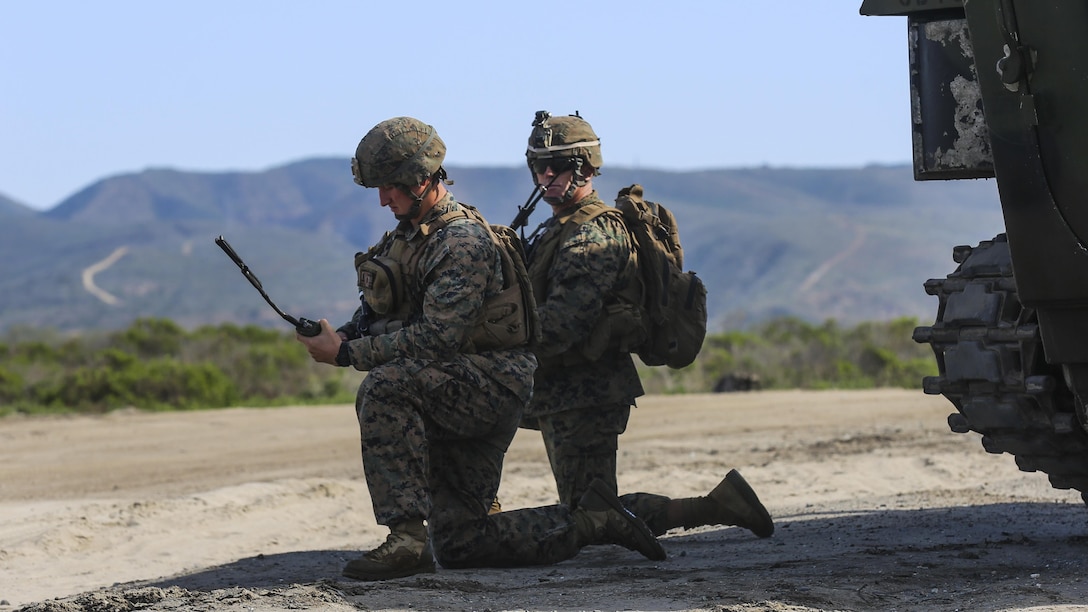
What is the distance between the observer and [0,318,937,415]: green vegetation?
17.9 meters

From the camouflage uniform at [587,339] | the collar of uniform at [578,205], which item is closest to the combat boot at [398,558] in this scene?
the camouflage uniform at [587,339]

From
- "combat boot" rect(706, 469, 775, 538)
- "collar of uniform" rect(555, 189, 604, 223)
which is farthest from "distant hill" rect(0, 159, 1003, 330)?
"collar of uniform" rect(555, 189, 604, 223)

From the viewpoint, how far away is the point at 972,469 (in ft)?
38.7

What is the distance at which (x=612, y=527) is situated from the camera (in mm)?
7410

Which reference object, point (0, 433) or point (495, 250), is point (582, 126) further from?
point (0, 433)

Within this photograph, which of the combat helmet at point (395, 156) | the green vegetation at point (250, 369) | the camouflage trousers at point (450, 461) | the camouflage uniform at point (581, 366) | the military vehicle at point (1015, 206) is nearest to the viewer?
the military vehicle at point (1015, 206)

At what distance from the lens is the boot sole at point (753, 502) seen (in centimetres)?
799

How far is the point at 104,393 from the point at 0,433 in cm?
296

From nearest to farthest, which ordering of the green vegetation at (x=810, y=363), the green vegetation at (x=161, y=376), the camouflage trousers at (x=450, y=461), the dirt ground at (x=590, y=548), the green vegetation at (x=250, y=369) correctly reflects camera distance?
the dirt ground at (x=590, y=548) → the camouflage trousers at (x=450, y=461) → the green vegetation at (x=161, y=376) → the green vegetation at (x=250, y=369) → the green vegetation at (x=810, y=363)

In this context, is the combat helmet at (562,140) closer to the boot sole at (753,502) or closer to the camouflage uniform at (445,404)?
the camouflage uniform at (445,404)

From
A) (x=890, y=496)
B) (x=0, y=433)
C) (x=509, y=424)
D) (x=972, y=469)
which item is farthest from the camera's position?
(x=0, y=433)

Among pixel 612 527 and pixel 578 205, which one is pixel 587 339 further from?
pixel 612 527

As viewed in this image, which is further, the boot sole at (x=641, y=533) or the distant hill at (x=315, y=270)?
the distant hill at (x=315, y=270)

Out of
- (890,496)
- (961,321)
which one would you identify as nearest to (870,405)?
(890,496)
